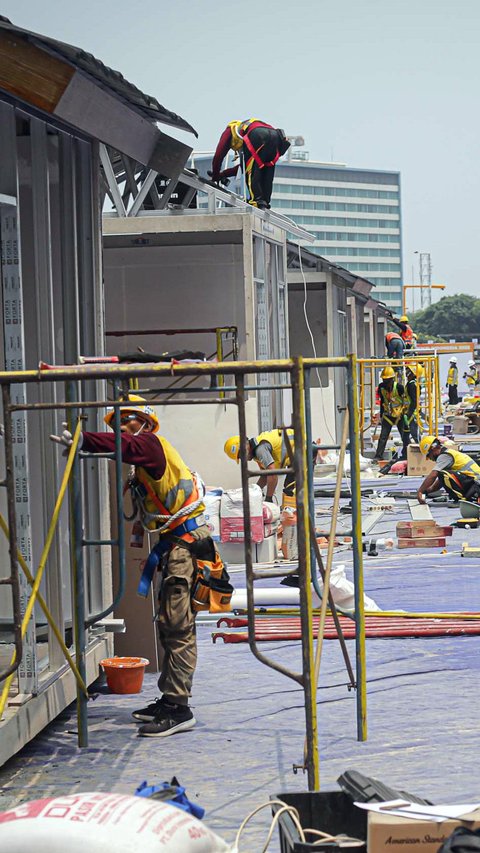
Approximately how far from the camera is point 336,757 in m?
6.06

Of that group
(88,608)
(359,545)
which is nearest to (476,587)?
(88,608)

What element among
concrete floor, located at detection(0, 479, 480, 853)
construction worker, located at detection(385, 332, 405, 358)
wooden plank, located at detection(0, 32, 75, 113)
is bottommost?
concrete floor, located at detection(0, 479, 480, 853)

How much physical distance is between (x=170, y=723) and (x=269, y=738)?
54 centimetres

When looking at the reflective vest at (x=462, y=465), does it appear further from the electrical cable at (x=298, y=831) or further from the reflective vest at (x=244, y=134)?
the electrical cable at (x=298, y=831)

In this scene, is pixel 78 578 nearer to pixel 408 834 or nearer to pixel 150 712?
pixel 150 712

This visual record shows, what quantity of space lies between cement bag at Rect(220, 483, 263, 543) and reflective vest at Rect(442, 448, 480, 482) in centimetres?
492

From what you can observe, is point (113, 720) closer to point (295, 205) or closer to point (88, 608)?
point (88, 608)

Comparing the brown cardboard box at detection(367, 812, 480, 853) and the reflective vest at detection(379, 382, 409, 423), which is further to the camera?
the reflective vest at detection(379, 382, 409, 423)

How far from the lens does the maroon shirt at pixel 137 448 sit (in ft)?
20.3

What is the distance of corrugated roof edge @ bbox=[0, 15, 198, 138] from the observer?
5.66 meters

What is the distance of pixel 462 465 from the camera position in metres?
16.5

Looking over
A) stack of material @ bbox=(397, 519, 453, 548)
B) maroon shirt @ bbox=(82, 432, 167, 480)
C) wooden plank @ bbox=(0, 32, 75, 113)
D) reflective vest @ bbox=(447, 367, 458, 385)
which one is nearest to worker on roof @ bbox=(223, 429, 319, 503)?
stack of material @ bbox=(397, 519, 453, 548)

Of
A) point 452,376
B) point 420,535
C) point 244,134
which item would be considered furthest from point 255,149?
point 452,376

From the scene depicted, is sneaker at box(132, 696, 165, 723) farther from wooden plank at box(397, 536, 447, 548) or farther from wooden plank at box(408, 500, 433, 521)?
wooden plank at box(408, 500, 433, 521)
